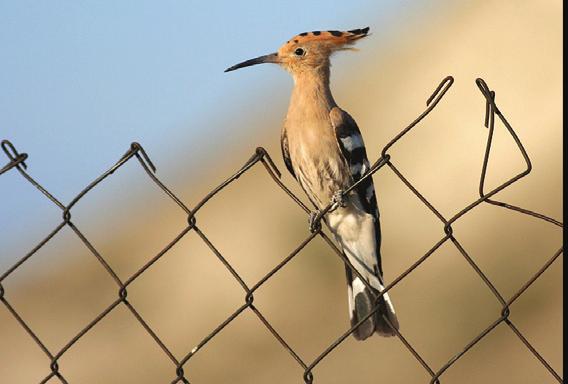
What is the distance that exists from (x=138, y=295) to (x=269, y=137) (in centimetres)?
461

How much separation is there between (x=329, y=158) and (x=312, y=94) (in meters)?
0.32

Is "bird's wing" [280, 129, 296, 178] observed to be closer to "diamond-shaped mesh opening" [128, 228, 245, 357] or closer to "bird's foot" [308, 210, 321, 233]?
"bird's foot" [308, 210, 321, 233]

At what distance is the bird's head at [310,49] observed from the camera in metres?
4.39

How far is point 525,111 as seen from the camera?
1271 cm

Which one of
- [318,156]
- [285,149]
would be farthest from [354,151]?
[285,149]

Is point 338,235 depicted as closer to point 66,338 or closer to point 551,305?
point 551,305

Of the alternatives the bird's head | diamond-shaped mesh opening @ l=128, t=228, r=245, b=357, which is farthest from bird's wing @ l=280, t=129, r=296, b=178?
diamond-shaped mesh opening @ l=128, t=228, r=245, b=357

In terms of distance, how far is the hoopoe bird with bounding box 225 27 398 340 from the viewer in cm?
399

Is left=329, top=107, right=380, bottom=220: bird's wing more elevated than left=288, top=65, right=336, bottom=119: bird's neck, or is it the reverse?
left=288, top=65, right=336, bottom=119: bird's neck

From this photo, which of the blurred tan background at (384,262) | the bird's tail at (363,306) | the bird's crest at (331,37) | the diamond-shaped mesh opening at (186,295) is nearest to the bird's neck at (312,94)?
the bird's crest at (331,37)

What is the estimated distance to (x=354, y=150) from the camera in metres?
3.99

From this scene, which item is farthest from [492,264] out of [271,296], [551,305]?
[271,296]

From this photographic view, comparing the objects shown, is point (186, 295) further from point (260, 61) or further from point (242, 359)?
point (260, 61)

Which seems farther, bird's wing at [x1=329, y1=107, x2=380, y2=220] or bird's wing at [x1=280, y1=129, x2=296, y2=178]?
bird's wing at [x1=280, y1=129, x2=296, y2=178]
